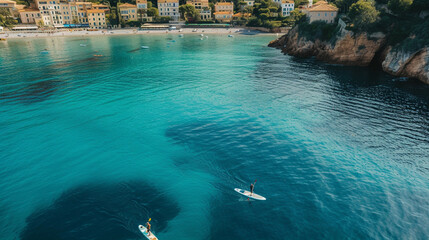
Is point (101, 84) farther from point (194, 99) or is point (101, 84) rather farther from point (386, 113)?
point (386, 113)

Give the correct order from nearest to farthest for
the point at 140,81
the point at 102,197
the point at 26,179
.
Result: 1. the point at 102,197
2. the point at 26,179
3. the point at 140,81

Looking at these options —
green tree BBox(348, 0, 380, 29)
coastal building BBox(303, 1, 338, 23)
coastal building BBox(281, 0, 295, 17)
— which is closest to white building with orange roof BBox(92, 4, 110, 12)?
coastal building BBox(281, 0, 295, 17)

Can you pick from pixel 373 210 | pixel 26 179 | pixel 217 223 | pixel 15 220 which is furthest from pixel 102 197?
pixel 373 210

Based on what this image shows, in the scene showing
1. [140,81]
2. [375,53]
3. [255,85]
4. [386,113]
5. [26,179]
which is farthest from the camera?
[375,53]

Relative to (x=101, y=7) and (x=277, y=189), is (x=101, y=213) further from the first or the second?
(x=101, y=7)

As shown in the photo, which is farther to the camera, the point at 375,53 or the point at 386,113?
the point at 375,53

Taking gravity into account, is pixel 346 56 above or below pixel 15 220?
above

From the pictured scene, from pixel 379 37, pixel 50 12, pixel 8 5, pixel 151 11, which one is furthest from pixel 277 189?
pixel 8 5
